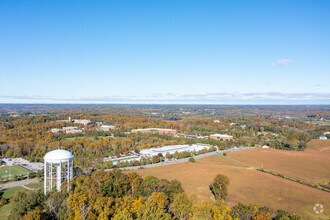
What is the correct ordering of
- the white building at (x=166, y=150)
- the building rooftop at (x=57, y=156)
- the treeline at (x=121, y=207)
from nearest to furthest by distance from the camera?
the treeline at (x=121, y=207), the building rooftop at (x=57, y=156), the white building at (x=166, y=150)

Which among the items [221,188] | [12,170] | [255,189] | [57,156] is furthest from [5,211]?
[255,189]

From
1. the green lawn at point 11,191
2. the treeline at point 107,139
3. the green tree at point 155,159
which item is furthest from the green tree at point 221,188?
the green lawn at point 11,191

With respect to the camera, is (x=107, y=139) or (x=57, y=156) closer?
(x=57, y=156)

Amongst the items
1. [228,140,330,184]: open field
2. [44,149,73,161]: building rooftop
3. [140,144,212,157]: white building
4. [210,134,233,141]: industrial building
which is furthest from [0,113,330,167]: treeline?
[228,140,330,184]: open field

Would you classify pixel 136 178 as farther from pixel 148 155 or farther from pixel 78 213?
pixel 148 155

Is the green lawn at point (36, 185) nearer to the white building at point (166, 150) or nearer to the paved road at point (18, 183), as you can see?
the paved road at point (18, 183)

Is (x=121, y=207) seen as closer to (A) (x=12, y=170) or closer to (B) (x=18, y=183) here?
(B) (x=18, y=183)

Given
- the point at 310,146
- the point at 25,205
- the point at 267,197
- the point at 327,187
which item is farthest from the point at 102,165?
the point at 310,146

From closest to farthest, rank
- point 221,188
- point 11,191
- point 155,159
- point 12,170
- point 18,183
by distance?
point 221,188 → point 11,191 → point 18,183 → point 12,170 → point 155,159
